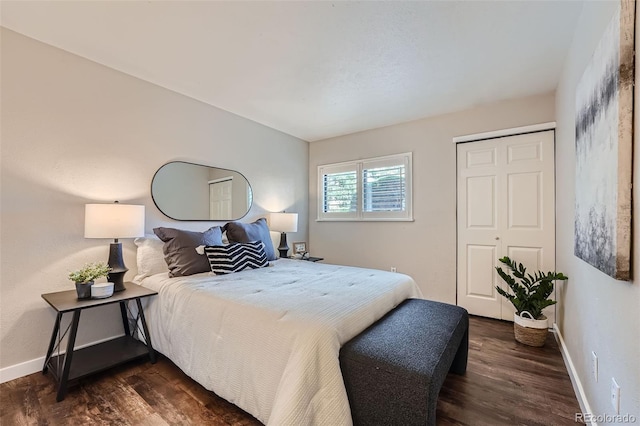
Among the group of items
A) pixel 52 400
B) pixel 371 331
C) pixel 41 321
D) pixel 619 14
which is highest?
pixel 619 14

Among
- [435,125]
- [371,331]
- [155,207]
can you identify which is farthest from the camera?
[435,125]

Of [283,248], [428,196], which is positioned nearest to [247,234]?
[283,248]

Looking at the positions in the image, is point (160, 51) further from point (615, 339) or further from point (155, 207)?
point (615, 339)

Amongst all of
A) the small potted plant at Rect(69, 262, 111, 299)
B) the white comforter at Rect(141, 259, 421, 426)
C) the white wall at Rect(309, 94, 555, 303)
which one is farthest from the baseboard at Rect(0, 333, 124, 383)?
the white wall at Rect(309, 94, 555, 303)

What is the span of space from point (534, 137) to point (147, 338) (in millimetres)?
4050

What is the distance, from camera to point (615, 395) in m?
1.11

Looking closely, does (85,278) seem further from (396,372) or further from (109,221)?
(396,372)

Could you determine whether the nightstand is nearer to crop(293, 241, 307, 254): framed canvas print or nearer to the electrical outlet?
crop(293, 241, 307, 254): framed canvas print

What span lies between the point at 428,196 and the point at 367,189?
2.88ft

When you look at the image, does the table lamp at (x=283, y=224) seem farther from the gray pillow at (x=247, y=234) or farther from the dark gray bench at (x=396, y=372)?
the dark gray bench at (x=396, y=372)

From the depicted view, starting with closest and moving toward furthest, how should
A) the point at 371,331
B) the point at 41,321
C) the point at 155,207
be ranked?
the point at 371,331, the point at 41,321, the point at 155,207

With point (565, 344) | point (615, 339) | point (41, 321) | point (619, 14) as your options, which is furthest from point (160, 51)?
point (565, 344)

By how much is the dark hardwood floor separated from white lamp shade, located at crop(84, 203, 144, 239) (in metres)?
1.02

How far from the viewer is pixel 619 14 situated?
1.05m
